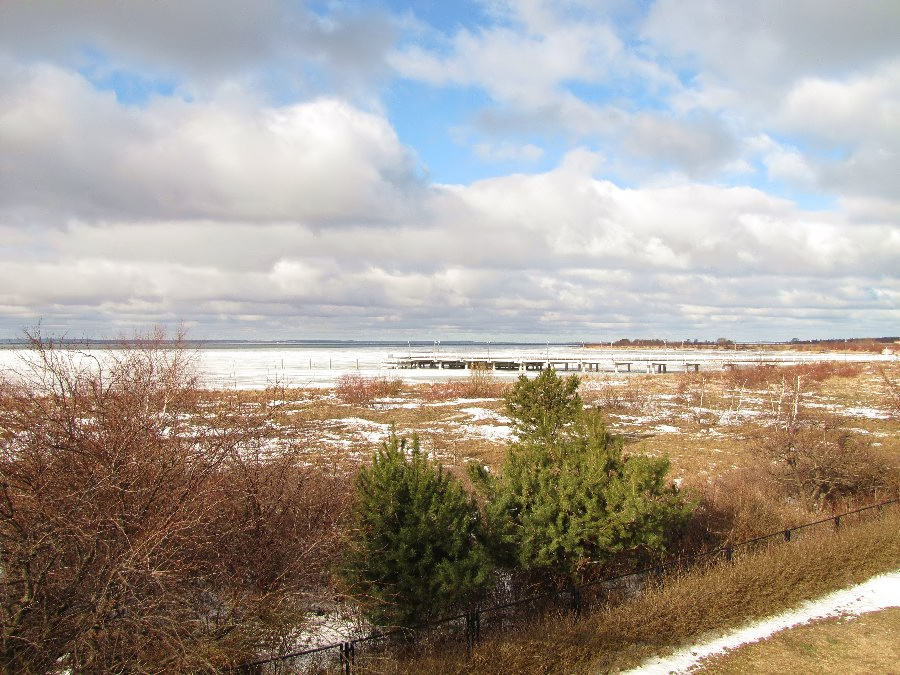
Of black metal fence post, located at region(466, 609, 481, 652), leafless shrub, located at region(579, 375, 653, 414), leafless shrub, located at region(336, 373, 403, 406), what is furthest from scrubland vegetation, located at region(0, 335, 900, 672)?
leafless shrub, located at region(336, 373, 403, 406)

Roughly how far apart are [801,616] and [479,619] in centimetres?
584

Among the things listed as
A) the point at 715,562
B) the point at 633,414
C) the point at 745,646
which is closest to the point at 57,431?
the point at 745,646

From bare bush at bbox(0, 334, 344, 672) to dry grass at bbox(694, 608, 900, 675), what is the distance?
6.45 metres

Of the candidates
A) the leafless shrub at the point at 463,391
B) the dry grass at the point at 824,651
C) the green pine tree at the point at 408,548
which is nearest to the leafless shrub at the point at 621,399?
the leafless shrub at the point at 463,391

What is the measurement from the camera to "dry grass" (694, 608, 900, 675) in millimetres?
8852

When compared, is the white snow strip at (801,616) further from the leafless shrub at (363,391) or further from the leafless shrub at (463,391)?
the leafless shrub at (463,391)

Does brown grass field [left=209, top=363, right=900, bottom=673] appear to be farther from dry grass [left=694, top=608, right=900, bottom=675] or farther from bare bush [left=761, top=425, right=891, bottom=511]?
bare bush [left=761, top=425, right=891, bottom=511]

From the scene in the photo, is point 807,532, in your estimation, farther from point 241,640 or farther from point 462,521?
point 241,640

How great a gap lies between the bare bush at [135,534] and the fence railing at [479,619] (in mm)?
543

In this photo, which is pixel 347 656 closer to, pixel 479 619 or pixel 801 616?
pixel 479 619

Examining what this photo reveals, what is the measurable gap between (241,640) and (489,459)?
1613 cm

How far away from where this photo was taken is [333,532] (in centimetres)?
848

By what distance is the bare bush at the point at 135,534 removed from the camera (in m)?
5.07

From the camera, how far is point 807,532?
13.8 meters
